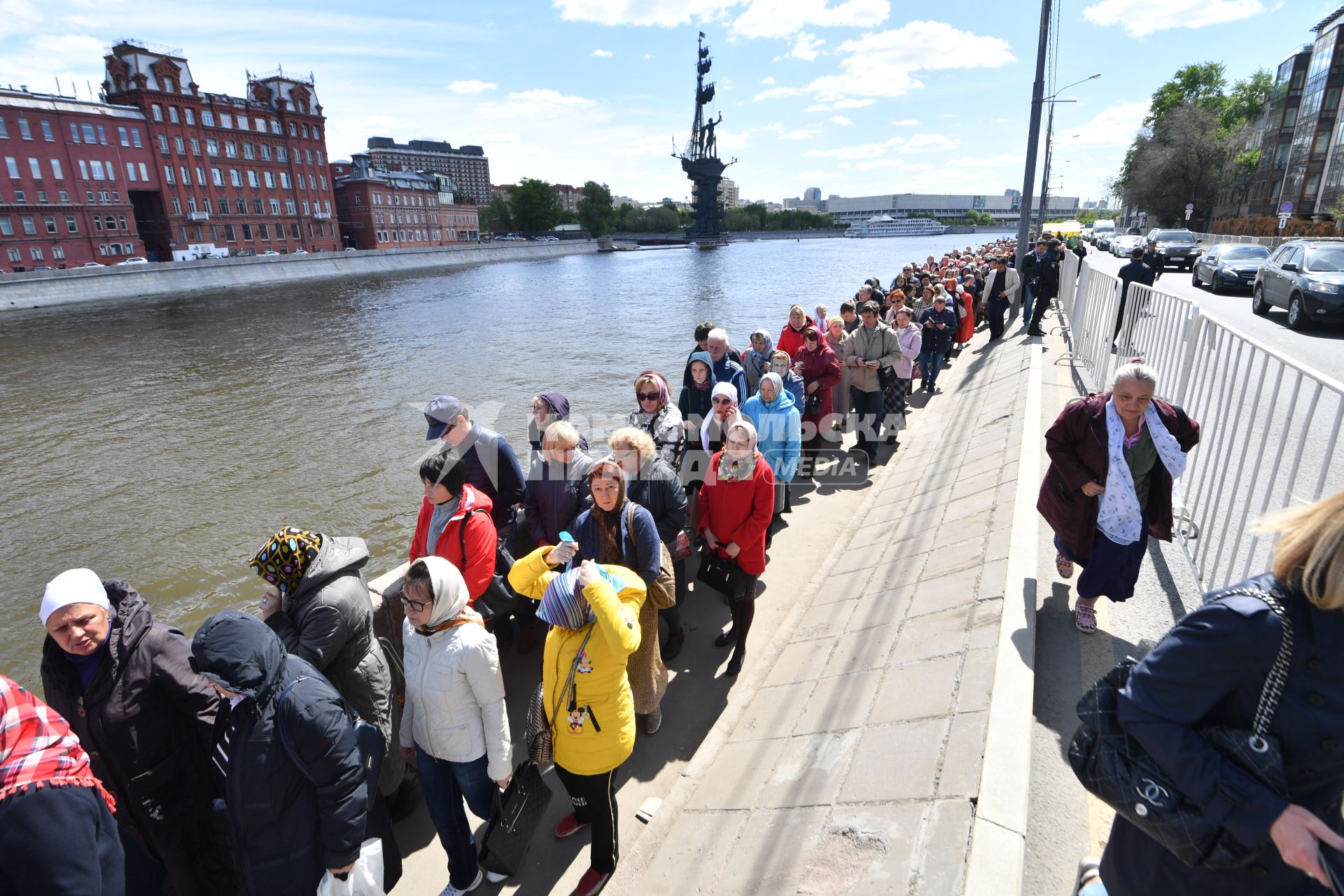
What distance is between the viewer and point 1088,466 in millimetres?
3322

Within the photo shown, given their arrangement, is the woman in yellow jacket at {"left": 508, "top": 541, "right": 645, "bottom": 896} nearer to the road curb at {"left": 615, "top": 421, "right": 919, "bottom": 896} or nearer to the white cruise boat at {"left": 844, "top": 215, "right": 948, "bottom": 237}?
the road curb at {"left": 615, "top": 421, "right": 919, "bottom": 896}

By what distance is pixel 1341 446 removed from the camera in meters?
4.16

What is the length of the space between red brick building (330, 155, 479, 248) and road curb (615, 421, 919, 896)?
87.2 metres

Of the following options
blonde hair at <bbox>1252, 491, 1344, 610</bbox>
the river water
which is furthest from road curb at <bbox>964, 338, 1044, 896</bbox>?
the river water

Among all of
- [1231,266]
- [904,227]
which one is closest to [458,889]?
[1231,266]

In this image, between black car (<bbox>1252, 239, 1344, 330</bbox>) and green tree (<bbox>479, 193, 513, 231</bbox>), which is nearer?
black car (<bbox>1252, 239, 1344, 330</bbox>)

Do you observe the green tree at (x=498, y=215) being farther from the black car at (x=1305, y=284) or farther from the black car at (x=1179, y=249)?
the black car at (x=1305, y=284)

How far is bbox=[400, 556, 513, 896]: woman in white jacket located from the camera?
2578 mm

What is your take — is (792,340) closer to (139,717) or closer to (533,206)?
(139,717)

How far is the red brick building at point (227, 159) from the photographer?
58156mm

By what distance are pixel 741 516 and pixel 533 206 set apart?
119 meters

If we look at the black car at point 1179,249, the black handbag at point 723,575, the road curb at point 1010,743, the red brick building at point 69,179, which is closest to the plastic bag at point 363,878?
the road curb at point 1010,743

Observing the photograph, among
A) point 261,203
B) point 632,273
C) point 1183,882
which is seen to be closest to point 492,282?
point 632,273

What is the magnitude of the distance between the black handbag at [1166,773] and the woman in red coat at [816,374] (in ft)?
18.1
